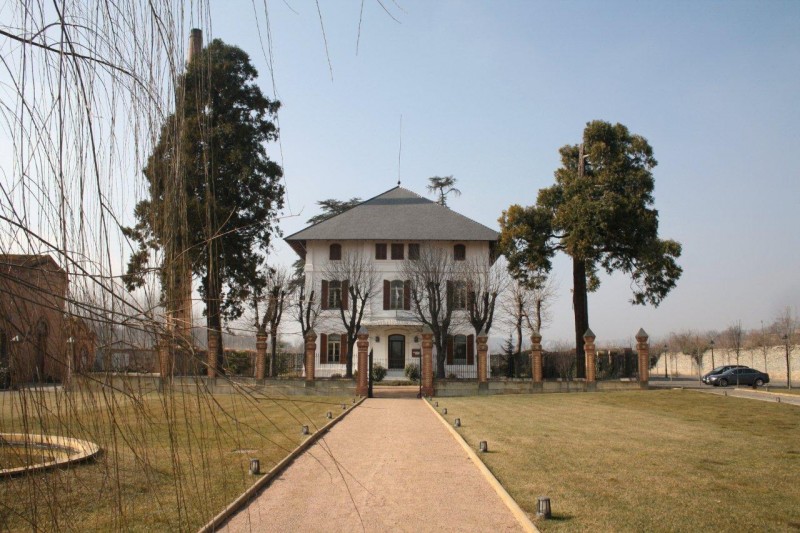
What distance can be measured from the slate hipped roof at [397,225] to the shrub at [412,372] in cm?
791

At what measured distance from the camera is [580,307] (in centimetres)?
3012

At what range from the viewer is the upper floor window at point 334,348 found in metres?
38.7

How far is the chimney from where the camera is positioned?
198cm

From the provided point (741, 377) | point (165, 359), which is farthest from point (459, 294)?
point (165, 359)

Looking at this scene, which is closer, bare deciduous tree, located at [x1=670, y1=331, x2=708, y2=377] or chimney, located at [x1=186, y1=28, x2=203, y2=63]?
chimney, located at [x1=186, y1=28, x2=203, y2=63]

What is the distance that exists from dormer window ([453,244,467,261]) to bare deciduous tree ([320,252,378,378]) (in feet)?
16.5

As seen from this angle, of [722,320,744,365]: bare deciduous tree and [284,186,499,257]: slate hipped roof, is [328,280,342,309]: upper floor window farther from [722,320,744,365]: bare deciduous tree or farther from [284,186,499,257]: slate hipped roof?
[722,320,744,365]: bare deciduous tree

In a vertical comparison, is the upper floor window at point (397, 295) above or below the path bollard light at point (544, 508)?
above

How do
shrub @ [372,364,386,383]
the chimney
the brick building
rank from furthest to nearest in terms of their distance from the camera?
shrub @ [372,364,386,383] < the chimney < the brick building

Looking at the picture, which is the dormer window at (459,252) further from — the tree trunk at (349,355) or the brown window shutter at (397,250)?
the tree trunk at (349,355)

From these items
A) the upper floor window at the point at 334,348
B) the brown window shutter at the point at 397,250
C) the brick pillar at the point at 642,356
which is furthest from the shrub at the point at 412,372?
the brick pillar at the point at 642,356

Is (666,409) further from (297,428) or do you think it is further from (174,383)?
(174,383)

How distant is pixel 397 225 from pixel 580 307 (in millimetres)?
14765

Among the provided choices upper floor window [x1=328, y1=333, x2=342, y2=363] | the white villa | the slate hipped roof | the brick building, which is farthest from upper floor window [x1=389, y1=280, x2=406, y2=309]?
the brick building
